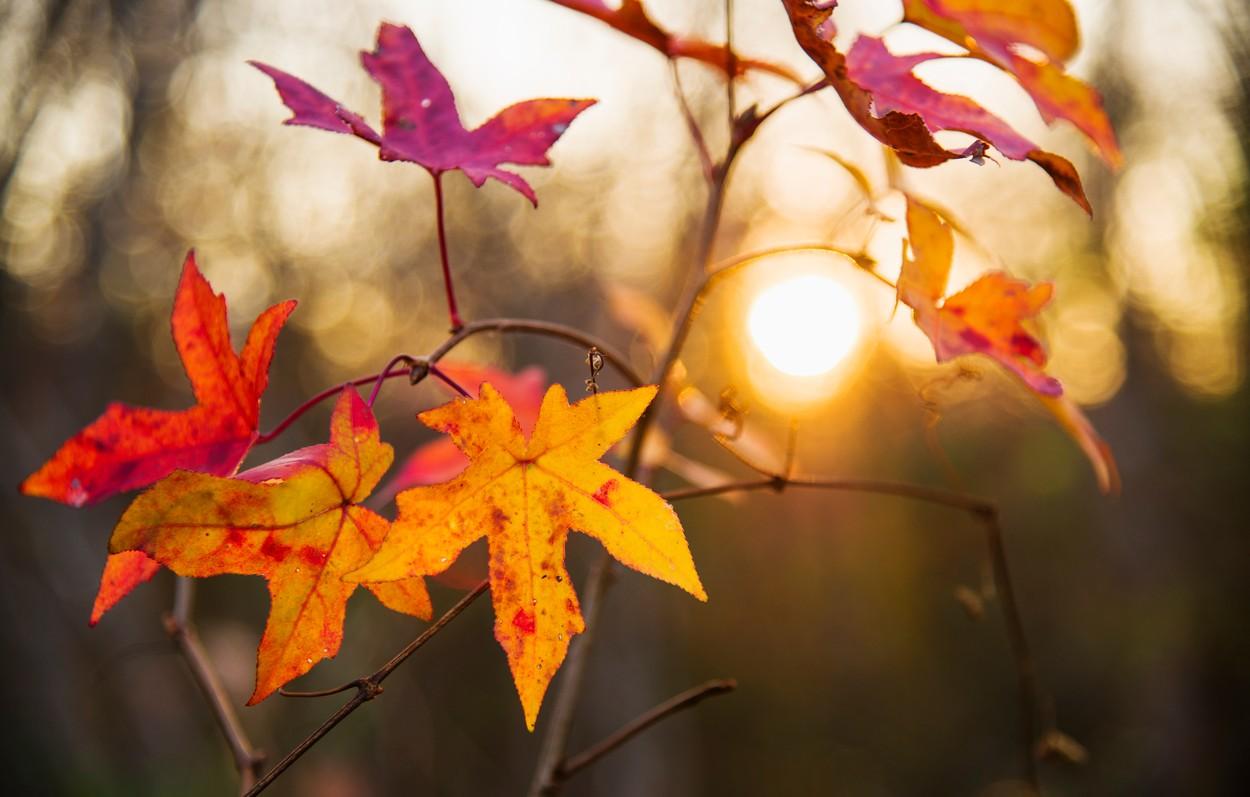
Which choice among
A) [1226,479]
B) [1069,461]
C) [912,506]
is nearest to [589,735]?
[912,506]

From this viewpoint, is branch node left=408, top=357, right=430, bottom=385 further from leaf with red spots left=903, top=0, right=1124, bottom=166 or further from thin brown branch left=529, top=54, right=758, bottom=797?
leaf with red spots left=903, top=0, right=1124, bottom=166

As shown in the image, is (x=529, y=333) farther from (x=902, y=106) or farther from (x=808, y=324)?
(x=808, y=324)

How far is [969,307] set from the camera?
21.1 inches

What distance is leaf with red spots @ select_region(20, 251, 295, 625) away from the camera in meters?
0.44

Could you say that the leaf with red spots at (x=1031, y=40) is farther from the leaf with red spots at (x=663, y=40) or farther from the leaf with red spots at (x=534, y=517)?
the leaf with red spots at (x=534, y=517)

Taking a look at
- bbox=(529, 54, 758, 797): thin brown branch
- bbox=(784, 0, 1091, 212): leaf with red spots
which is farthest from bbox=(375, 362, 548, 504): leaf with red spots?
bbox=(784, 0, 1091, 212): leaf with red spots

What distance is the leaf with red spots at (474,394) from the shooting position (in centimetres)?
73

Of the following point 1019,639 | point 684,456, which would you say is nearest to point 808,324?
point 1019,639

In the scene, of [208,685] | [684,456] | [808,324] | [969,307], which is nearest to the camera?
[969,307]

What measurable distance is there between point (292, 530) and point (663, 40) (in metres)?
0.47

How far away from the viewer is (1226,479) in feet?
20.8

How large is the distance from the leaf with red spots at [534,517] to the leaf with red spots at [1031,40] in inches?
13.3

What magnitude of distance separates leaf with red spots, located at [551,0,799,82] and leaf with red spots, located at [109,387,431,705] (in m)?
0.37

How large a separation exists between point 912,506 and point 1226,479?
238 centimetres
